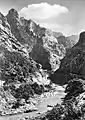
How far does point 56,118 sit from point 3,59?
354ft

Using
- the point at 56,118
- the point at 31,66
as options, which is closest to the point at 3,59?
the point at 31,66

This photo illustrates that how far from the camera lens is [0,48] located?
172500mm

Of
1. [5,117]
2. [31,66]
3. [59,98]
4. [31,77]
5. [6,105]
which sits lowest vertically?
[5,117]

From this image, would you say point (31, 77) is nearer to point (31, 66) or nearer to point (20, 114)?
point (31, 66)

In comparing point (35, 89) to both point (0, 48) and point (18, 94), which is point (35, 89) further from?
point (0, 48)

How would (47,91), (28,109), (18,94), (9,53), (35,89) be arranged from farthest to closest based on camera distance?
(9,53), (47,91), (35,89), (18,94), (28,109)

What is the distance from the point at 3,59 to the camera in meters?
160

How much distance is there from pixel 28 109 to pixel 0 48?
234 ft

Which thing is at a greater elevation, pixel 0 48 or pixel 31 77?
pixel 0 48

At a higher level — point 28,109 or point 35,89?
point 35,89

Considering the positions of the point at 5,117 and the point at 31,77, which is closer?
the point at 5,117

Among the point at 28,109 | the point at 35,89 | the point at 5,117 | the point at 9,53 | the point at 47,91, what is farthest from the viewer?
the point at 9,53

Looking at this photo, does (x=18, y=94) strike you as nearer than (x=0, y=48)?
Yes

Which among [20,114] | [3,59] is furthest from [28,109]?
[3,59]
